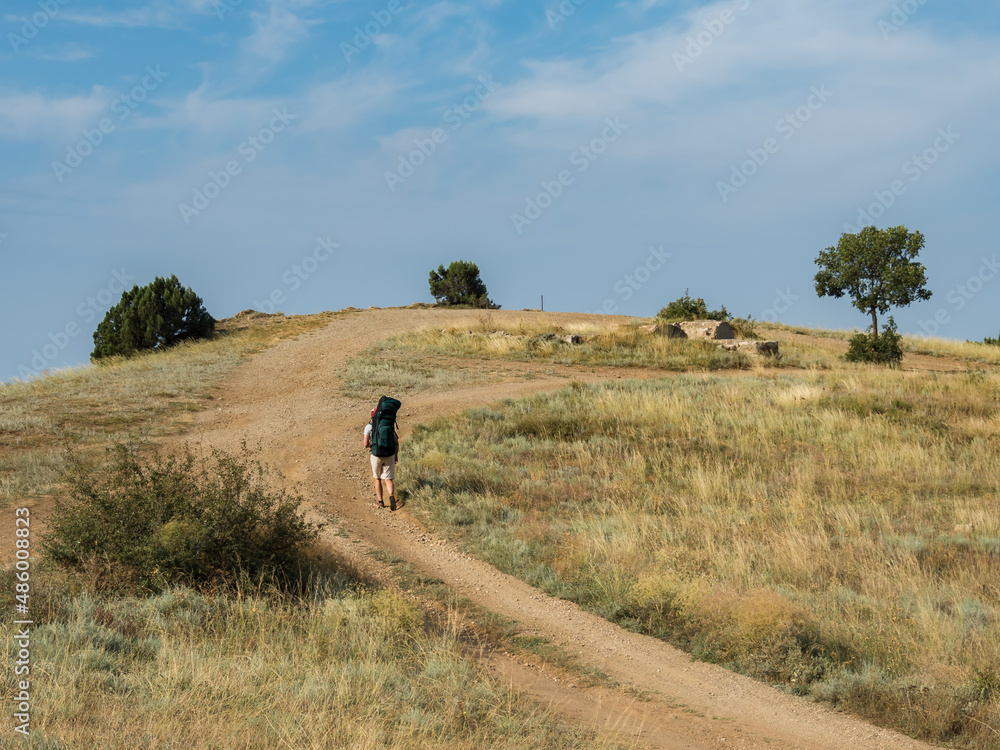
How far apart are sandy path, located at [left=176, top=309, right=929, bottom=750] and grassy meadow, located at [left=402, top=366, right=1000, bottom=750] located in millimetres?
300

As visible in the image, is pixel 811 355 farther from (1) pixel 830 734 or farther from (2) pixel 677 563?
(1) pixel 830 734

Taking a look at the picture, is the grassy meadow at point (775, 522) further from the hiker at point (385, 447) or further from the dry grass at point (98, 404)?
the dry grass at point (98, 404)

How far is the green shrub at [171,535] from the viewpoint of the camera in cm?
773

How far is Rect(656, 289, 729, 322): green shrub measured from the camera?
3516 centimetres

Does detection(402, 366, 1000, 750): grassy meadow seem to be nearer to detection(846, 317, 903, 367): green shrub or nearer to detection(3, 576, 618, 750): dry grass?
detection(3, 576, 618, 750): dry grass

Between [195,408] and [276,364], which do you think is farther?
[276,364]

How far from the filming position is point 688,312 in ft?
116

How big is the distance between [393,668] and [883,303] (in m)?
38.3

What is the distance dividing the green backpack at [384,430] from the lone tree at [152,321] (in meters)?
22.3

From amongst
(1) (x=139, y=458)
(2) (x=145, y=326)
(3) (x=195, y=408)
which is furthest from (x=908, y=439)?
(2) (x=145, y=326)

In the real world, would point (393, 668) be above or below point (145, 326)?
below

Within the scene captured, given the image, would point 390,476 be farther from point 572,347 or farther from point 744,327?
point 744,327

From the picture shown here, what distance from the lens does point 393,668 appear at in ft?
19.9

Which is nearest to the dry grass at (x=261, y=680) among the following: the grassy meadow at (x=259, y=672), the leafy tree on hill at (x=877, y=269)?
the grassy meadow at (x=259, y=672)
